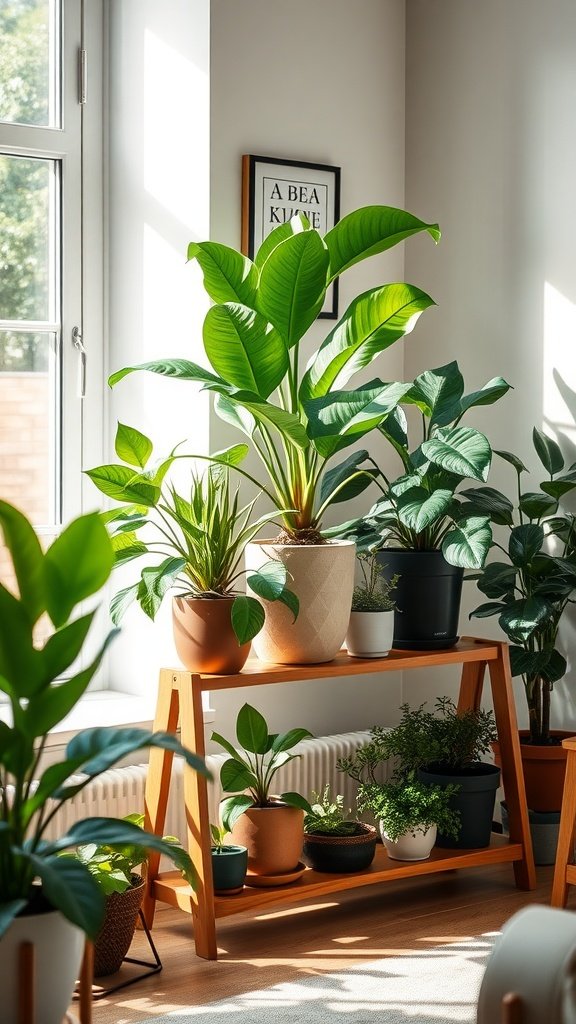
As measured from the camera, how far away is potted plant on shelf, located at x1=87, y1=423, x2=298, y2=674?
2.92 metres

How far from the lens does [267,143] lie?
3.69 m

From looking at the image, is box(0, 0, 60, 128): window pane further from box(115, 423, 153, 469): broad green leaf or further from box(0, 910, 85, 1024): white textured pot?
box(0, 910, 85, 1024): white textured pot

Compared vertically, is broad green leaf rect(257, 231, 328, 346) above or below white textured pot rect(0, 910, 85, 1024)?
A: above

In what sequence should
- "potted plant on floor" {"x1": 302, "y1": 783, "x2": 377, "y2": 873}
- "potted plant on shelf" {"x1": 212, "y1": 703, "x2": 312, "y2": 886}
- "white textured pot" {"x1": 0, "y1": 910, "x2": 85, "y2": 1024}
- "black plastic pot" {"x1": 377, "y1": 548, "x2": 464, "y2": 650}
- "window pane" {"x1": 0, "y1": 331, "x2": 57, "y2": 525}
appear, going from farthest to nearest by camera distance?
"window pane" {"x1": 0, "y1": 331, "x2": 57, "y2": 525} < "black plastic pot" {"x1": 377, "y1": 548, "x2": 464, "y2": 650} < "potted plant on floor" {"x1": 302, "y1": 783, "x2": 377, "y2": 873} < "potted plant on shelf" {"x1": 212, "y1": 703, "x2": 312, "y2": 886} < "white textured pot" {"x1": 0, "y1": 910, "x2": 85, "y2": 1024}

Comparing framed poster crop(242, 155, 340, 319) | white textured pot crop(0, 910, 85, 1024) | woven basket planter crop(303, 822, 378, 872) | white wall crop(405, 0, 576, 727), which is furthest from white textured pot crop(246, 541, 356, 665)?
white textured pot crop(0, 910, 85, 1024)

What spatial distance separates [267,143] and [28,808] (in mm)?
2468

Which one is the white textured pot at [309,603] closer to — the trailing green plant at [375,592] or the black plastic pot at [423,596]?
the trailing green plant at [375,592]

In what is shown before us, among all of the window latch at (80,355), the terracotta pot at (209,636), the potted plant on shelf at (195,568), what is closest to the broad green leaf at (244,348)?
the potted plant on shelf at (195,568)

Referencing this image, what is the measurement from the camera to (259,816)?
3.10 m

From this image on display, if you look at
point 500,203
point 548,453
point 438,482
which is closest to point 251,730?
point 438,482

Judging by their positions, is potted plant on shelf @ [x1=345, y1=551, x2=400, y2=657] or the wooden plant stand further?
potted plant on shelf @ [x1=345, y1=551, x2=400, y2=657]

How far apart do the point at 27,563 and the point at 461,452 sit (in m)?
1.52

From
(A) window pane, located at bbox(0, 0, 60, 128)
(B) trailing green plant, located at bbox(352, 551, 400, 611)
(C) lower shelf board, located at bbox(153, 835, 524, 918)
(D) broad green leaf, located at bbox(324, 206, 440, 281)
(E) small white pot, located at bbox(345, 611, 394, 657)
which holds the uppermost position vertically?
(A) window pane, located at bbox(0, 0, 60, 128)

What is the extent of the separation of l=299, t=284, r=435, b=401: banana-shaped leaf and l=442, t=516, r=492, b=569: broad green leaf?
1.55 feet
